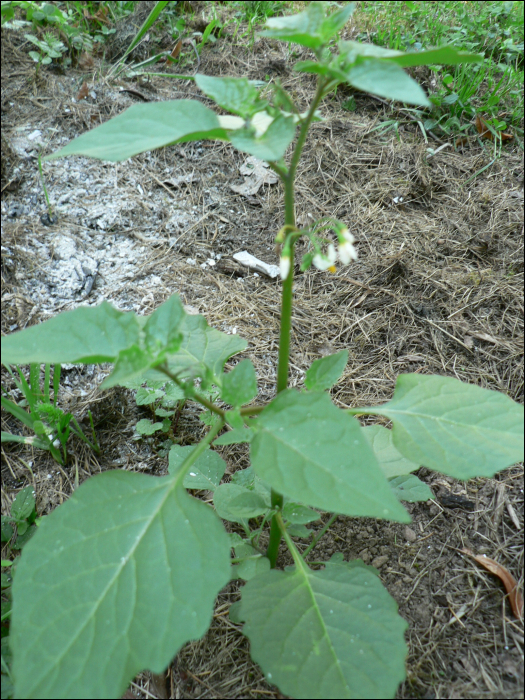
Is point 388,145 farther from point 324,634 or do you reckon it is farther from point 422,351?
point 324,634

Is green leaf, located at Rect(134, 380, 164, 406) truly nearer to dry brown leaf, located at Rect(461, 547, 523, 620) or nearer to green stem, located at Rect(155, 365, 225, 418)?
green stem, located at Rect(155, 365, 225, 418)

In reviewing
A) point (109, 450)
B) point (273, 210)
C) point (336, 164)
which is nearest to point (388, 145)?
point (336, 164)

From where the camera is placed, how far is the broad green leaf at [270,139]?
96 cm

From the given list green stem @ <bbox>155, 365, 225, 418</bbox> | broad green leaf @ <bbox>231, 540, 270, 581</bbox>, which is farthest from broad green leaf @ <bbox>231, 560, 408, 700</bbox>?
green stem @ <bbox>155, 365, 225, 418</bbox>

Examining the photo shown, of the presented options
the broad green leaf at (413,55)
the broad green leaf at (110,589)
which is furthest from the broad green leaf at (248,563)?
the broad green leaf at (413,55)

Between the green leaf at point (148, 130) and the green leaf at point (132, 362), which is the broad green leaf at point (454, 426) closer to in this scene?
the green leaf at point (132, 362)

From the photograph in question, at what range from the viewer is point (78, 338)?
123 centimetres

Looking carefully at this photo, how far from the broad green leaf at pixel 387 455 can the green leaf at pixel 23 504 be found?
1260 mm

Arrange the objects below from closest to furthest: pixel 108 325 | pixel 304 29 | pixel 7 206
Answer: pixel 304 29
pixel 108 325
pixel 7 206

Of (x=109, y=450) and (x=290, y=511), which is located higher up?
(x=290, y=511)

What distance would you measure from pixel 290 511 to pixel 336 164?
2.46m

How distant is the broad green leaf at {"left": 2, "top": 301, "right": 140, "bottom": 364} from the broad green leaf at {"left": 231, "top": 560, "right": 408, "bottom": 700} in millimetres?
756

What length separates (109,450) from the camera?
6.85 ft

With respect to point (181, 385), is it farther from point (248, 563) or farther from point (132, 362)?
point (248, 563)
